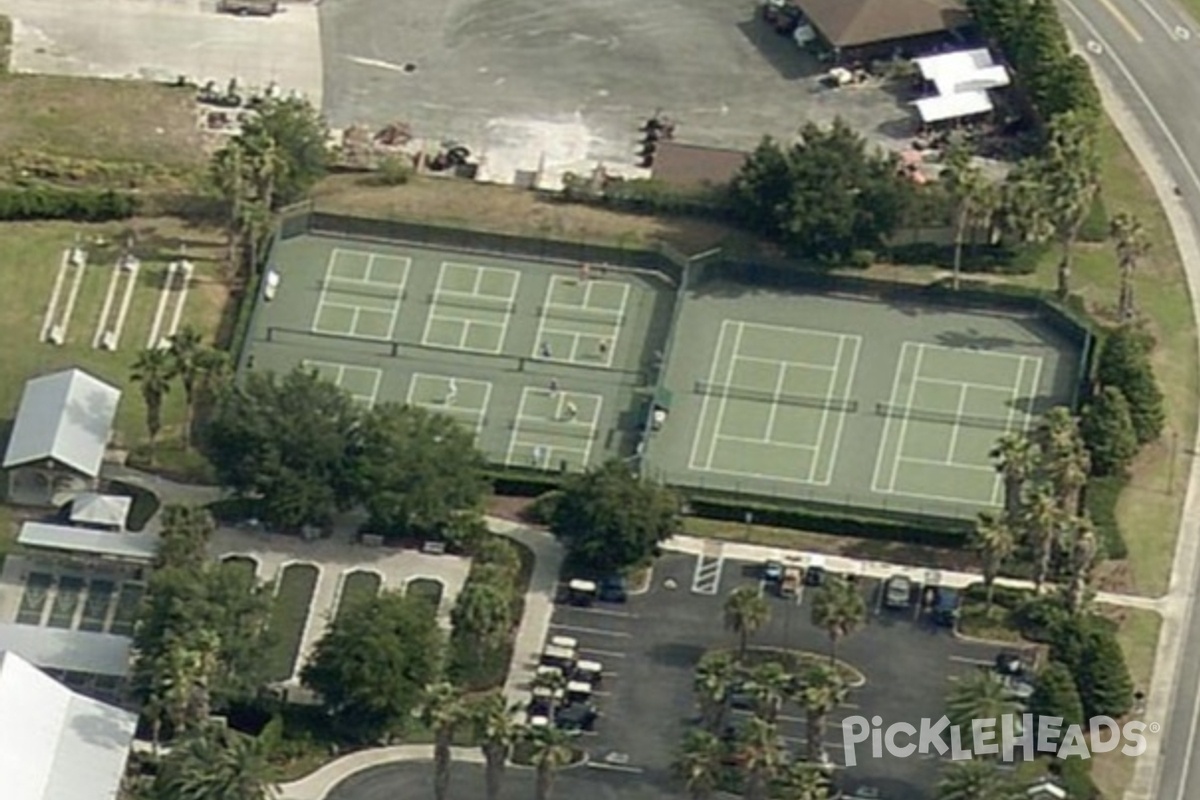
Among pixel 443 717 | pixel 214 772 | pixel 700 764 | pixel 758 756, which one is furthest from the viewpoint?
pixel 443 717

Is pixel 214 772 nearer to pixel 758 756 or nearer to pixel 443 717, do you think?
pixel 443 717

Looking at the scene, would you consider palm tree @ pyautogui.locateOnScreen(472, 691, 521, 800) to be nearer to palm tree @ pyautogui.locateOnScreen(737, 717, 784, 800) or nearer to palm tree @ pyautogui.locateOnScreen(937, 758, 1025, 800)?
palm tree @ pyautogui.locateOnScreen(737, 717, 784, 800)

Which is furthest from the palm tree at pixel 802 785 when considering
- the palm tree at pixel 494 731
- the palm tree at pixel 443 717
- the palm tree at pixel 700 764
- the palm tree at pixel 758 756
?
the palm tree at pixel 443 717

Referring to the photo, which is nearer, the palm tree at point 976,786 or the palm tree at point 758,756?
the palm tree at point 976,786

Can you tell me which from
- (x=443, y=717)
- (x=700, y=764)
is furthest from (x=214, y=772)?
(x=700, y=764)

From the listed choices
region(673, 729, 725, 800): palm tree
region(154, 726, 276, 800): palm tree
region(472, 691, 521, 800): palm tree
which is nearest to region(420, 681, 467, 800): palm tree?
region(472, 691, 521, 800): palm tree

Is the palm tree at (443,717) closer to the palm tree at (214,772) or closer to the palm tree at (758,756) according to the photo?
the palm tree at (214,772)

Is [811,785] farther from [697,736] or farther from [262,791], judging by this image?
[262,791]
